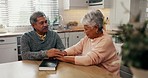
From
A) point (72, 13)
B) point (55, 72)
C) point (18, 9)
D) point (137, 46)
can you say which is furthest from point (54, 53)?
point (72, 13)

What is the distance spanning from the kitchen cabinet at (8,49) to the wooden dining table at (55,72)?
183 cm

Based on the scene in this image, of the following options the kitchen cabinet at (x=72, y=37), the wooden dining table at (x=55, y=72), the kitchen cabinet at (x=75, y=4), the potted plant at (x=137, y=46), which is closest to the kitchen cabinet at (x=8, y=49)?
the kitchen cabinet at (x=72, y=37)

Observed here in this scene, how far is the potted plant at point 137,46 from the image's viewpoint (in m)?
0.70

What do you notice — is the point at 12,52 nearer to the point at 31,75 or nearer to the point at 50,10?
the point at 50,10

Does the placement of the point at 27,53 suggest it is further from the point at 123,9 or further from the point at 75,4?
the point at 75,4

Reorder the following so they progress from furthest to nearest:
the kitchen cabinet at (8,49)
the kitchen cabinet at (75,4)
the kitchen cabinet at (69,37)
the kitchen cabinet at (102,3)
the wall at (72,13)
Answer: the wall at (72,13) < the kitchen cabinet at (75,4) < the kitchen cabinet at (102,3) < the kitchen cabinet at (69,37) < the kitchen cabinet at (8,49)

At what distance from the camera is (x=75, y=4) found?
4.58 meters

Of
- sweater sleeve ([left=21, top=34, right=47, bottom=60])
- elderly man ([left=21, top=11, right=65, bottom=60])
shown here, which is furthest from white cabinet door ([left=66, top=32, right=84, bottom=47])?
sweater sleeve ([left=21, top=34, right=47, bottom=60])

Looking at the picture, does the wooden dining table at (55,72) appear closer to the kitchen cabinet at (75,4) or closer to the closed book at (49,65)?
the closed book at (49,65)

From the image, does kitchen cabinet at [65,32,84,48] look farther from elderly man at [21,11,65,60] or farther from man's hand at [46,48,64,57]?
man's hand at [46,48,64,57]

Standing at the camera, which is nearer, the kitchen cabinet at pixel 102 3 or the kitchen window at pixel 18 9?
the kitchen window at pixel 18 9

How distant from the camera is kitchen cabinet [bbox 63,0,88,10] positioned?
177 inches

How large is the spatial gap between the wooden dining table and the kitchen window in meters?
2.56

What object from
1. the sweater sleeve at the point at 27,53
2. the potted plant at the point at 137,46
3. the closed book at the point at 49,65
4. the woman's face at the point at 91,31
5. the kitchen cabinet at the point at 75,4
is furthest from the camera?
the kitchen cabinet at the point at 75,4
